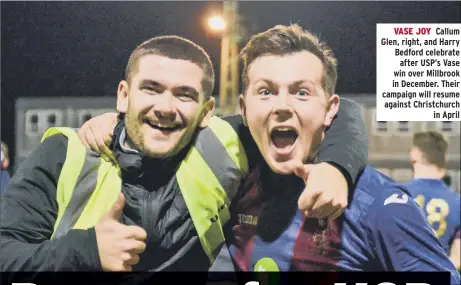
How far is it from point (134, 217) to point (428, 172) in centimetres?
123

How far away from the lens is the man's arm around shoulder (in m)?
2.48

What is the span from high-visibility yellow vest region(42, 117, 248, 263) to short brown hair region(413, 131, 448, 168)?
2.33 feet

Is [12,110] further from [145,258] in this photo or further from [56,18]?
[145,258]

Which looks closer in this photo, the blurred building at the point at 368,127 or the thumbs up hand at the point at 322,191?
the thumbs up hand at the point at 322,191

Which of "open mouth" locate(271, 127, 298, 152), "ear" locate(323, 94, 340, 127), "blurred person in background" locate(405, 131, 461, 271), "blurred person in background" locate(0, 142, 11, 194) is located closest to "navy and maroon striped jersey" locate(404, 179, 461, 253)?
"blurred person in background" locate(405, 131, 461, 271)

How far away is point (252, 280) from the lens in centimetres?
251

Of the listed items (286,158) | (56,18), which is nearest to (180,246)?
(286,158)

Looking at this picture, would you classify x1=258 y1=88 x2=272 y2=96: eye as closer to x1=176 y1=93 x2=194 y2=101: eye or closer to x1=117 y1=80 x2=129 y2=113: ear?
x1=176 y1=93 x2=194 y2=101: eye

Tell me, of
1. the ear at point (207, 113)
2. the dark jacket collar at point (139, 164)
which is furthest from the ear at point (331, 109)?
the dark jacket collar at point (139, 164)

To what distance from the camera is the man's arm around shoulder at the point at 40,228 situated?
248 centimetres

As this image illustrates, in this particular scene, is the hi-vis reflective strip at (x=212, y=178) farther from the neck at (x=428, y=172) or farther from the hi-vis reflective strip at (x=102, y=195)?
the neck at (x=428, y=172)

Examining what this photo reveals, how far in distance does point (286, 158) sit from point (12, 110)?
3.83 feet

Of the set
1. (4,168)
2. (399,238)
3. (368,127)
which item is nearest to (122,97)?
(4,168)

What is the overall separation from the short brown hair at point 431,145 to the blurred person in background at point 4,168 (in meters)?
1.69
